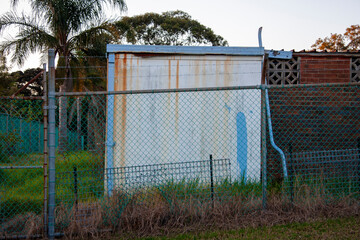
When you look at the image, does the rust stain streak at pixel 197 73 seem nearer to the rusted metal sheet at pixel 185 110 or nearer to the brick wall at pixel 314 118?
the rusted metal sheet at pixel 185 110

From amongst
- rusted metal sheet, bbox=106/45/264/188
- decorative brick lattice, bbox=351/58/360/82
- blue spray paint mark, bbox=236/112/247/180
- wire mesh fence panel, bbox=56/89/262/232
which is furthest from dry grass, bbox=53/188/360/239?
decorative brick lattice, bbox=351/58/360/82

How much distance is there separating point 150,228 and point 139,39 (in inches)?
1215

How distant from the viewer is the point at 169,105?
6152mm

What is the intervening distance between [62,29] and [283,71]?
9.36m

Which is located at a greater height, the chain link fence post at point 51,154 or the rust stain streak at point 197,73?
the rust stain streak at point 197,73

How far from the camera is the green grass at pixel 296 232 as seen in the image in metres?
3.95

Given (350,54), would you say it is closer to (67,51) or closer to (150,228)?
(150,228)

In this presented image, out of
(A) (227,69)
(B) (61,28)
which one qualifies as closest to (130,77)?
(A) (227,69)

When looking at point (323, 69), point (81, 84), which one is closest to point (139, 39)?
point (81, 84)

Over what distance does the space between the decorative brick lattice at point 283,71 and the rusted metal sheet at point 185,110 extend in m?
0.92

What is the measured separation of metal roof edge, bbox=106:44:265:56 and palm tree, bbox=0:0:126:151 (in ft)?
23.8

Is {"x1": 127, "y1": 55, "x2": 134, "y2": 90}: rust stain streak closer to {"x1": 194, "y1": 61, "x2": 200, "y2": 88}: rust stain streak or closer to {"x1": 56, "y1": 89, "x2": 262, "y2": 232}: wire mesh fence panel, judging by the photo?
{"x1": 56, "y1": 89, "x2": 262, "y2": 232}: wire mesh fence panel

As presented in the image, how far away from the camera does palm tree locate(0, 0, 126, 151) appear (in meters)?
12.6

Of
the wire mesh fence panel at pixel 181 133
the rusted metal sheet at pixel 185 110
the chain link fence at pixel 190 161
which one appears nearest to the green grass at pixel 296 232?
the chain link fence at pixel 190 161
